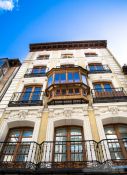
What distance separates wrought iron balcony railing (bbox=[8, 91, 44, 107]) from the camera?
11.2 meters

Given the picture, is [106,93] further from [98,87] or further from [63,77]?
[63,77]

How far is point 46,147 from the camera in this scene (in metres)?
8.03

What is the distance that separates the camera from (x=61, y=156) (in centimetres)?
802

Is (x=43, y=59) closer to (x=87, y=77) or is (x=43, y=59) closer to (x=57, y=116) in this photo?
(x=87, y=77)

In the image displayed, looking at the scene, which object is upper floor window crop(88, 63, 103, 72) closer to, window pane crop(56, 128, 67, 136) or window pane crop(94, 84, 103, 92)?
window pane crop(94, 84, 103, 92)

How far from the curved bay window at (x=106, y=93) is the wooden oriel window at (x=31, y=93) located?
3766 mm

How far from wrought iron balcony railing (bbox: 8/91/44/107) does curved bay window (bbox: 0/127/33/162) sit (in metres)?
1.78

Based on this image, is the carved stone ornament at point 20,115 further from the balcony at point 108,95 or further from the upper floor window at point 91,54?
the upper floor window at point 91,54

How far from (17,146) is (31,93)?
15.3 feet

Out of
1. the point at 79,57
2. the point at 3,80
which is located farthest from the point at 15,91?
the point at 79,57

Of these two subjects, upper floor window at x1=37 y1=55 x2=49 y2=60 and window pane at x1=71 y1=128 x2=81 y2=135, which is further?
upper floor window at x1=37 y1=55 x2=49 y2=60

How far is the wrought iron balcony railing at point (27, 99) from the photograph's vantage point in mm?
→ 11227

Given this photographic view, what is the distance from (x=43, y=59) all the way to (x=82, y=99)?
29.0 feet

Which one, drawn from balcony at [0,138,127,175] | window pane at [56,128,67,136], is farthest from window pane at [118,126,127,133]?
window pane at [56,128,67,136]
